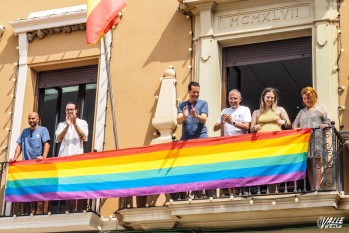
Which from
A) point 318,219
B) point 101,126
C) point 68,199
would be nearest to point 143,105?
point 101,126

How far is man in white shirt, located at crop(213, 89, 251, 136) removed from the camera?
11641 millimetres

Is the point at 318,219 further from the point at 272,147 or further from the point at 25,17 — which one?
the point at 25,17

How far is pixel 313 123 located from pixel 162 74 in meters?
2.86

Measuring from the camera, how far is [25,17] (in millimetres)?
14445

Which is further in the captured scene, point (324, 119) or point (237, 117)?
point (237, 117)

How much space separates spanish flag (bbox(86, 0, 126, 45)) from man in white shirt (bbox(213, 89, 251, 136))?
223cm

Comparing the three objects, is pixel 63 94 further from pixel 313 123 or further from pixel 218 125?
pixel 313 123

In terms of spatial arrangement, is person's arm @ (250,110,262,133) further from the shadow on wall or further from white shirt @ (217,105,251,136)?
the shadow on wall

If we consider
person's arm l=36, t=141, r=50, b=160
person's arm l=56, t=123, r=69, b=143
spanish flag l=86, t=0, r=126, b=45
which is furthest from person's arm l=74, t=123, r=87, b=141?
spanish flag l=86, t=0, r=126, b=45

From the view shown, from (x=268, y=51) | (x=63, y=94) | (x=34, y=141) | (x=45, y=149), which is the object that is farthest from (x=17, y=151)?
(x=268, y=51)

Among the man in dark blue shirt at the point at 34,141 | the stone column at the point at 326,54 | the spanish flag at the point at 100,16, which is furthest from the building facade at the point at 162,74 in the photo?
the spanish flag at the point at 100,16

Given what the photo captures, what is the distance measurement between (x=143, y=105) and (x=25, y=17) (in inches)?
111

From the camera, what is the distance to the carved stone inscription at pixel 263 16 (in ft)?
41.1

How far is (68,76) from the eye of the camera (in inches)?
556
